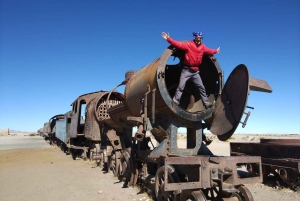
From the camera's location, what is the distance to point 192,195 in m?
3.84

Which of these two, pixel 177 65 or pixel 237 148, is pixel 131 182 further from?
pixel 237 148

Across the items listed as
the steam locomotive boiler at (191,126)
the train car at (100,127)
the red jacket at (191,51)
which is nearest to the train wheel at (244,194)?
the steam locomotive boiler at (191,126)

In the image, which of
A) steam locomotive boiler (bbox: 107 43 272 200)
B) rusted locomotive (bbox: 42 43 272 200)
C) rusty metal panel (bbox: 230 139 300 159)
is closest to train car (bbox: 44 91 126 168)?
rusted locomotive (bbox: 42 43 272 200)

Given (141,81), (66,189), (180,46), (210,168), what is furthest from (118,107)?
(210,168)

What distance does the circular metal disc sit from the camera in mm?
4509

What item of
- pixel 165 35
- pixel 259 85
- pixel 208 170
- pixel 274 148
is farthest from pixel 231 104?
pixel 274 148

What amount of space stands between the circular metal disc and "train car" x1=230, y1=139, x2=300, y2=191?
2.89 m

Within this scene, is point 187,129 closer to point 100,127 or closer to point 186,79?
point 186,79

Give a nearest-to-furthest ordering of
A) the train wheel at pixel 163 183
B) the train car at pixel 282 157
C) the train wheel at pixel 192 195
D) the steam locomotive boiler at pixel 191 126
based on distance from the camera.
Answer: the train wheel at pixel 192 195 → the steam locomotive boiler at pixel 191 126 → the train wheel at pixel 163 183 → the train car at pixel 282 157

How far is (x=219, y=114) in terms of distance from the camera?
516 cm

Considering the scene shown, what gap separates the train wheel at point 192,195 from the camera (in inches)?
146

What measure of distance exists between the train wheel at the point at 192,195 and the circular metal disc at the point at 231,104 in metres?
1.50

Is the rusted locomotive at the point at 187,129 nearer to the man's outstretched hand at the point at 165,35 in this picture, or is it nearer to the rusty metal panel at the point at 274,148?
the man's outstretched hand at the point at 165,35

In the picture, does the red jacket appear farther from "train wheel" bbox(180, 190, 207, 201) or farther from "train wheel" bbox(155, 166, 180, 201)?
"train wheel" bbox(180, 190, 207, 201)
